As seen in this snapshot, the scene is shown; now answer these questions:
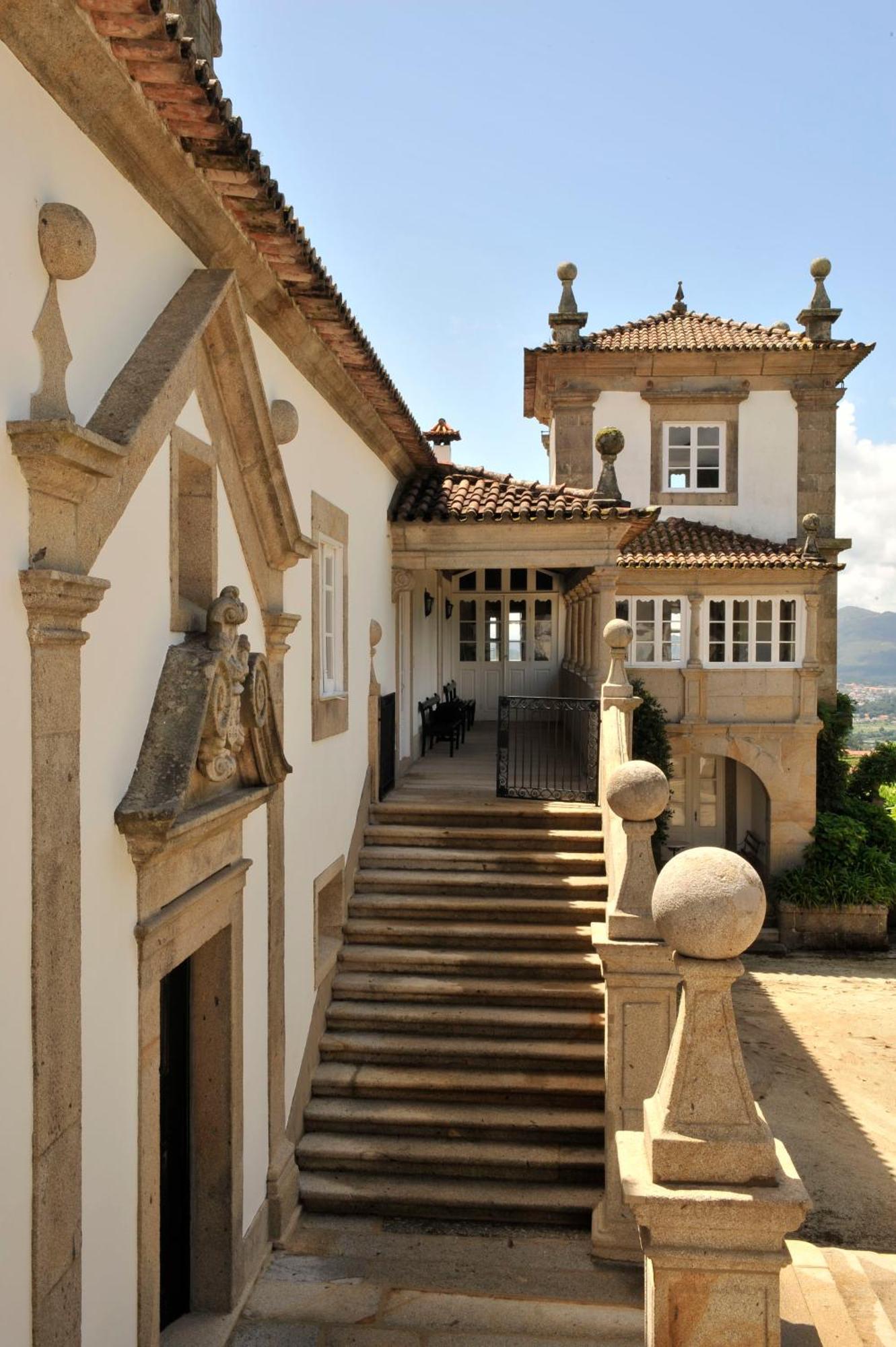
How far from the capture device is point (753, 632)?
18625mm

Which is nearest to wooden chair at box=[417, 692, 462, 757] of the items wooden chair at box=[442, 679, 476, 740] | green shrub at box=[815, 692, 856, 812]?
wooden chair at box=[442, 679, 476, 740]

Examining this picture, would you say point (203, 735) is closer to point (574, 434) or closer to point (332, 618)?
point (332, 618)

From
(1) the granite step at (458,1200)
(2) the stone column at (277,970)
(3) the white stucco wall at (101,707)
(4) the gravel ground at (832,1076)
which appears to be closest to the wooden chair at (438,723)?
(4) the gravel ground at (832,1076)

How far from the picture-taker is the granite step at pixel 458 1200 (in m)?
6.84

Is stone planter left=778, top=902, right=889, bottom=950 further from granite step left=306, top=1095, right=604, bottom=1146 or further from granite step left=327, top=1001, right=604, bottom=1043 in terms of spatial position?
granite step left=306, top=1095, right=604, bottom=1146

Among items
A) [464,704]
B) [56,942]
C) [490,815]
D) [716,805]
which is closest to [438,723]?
[464,704]

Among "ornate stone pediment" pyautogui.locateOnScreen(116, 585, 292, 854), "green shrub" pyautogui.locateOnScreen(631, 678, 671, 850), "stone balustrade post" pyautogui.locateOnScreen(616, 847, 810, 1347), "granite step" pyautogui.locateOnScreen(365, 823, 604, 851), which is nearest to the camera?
"stone balustrade post" pyautogui.locateOnScreen(616, 847, 810, 1347)

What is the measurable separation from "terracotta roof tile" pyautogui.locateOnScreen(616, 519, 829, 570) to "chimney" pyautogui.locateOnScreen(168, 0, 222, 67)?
1187 centimetres

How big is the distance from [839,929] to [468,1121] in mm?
12779

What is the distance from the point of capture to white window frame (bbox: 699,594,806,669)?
60.8 feet

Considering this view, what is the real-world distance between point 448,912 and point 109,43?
699cm

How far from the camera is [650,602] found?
18.7 m

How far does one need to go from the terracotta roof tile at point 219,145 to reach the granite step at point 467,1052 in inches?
211

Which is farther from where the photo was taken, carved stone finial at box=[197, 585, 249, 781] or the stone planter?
the stone planter
